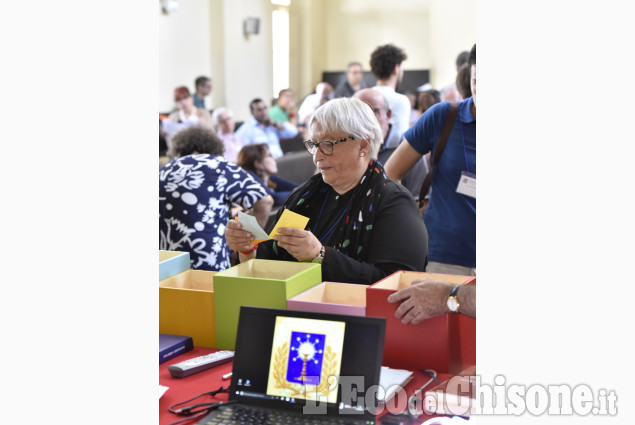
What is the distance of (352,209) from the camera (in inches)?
102

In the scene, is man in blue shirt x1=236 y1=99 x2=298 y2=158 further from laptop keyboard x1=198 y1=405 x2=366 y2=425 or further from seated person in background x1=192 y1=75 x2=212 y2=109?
laptop keyboard x1=198 y1=405 x2=366 y2=425

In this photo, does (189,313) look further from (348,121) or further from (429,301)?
(348,121)

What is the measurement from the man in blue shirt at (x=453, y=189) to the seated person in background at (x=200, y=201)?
1.05 m

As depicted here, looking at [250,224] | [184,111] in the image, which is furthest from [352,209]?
[184,111]

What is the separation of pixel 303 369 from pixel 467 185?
1.64 metres

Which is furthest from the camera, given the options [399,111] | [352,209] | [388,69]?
[388,69]

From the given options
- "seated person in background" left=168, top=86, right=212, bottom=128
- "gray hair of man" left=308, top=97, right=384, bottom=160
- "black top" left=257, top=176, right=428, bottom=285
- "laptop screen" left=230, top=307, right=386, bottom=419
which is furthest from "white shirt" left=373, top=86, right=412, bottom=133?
"seated person in background" left=168, top=86, right=212, bottom=128

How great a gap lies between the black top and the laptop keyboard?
2.76 ft

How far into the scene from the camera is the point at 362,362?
4.81 feet

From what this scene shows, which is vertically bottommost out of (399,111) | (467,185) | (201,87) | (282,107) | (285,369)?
(285,369)
